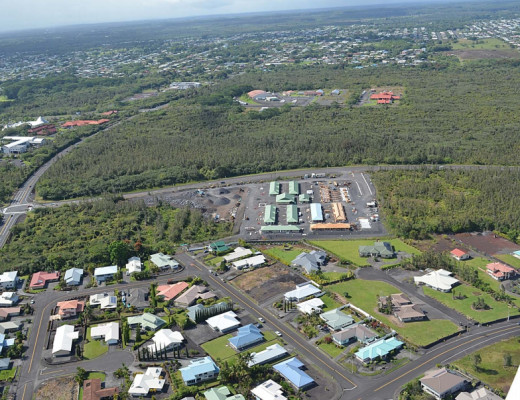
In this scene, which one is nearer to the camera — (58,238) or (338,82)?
(58,238)

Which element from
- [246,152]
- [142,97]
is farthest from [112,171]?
[142,97]

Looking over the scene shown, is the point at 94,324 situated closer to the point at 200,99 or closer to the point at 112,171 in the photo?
the point at 112,171

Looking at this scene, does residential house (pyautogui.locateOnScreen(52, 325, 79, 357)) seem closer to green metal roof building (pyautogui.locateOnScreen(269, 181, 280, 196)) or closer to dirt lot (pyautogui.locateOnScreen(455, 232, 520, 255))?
green metal roof building (pyautogui.locateOnScreen(269, 181, 280, 196))

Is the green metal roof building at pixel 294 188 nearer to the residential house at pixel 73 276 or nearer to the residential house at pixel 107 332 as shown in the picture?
the residential house at pixel 73 276

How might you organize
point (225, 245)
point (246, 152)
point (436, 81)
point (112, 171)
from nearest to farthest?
point (225, 245)
point (112, 171)
point (246, 152)
point (436, 81)

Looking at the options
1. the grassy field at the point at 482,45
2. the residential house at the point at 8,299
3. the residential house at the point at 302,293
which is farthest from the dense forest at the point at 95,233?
A: the grassy field at the point at 482,45

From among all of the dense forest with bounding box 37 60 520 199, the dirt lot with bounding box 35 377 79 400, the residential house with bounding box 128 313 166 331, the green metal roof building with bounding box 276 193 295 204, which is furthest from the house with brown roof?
the dense forest with bounding box 37 60 520 199
